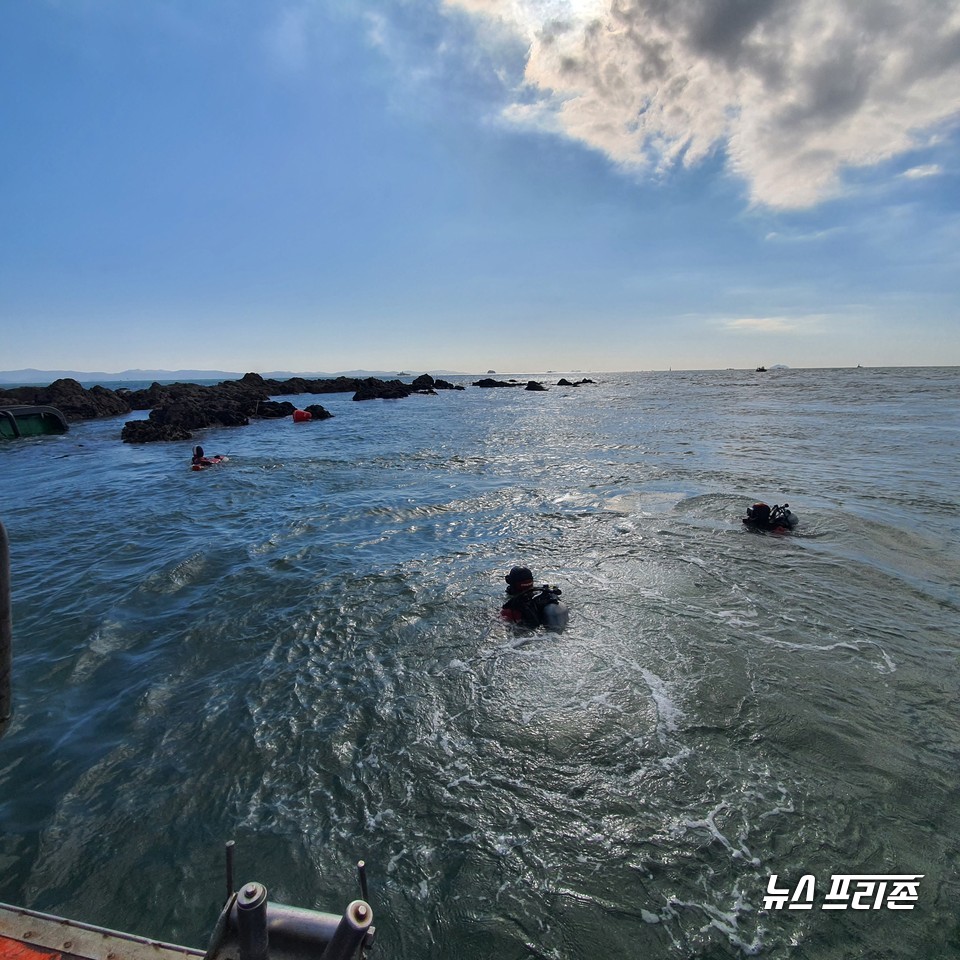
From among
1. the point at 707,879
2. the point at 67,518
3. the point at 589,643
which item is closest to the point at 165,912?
the point at 707,879

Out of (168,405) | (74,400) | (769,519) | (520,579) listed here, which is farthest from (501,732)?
(74,400)

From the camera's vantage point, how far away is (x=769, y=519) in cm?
1186

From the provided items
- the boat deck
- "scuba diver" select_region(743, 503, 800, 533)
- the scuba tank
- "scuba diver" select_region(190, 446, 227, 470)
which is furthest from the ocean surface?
"scuba diver" select_region(190, 446, 227, 470)

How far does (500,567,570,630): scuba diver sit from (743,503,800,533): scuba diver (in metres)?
6.84

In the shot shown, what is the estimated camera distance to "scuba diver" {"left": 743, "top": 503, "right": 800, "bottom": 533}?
1183cm

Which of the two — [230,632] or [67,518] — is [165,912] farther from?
[67,518]

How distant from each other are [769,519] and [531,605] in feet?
25.5

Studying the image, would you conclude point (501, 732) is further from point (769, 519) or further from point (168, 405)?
point (168, 405)

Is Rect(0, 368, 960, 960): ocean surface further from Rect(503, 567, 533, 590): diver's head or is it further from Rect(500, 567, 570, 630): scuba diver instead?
Rect(503, 567, 533, 590): diver's head

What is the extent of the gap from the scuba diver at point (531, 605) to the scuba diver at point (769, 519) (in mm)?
6842

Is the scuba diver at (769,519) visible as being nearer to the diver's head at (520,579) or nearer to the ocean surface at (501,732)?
the ocean surface at (501,732)

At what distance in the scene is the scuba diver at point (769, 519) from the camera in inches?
466

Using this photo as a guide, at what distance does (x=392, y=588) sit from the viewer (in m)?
9.23

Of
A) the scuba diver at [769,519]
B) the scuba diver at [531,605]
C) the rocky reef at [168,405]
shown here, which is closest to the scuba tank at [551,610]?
the scuba diver at [531,605]
